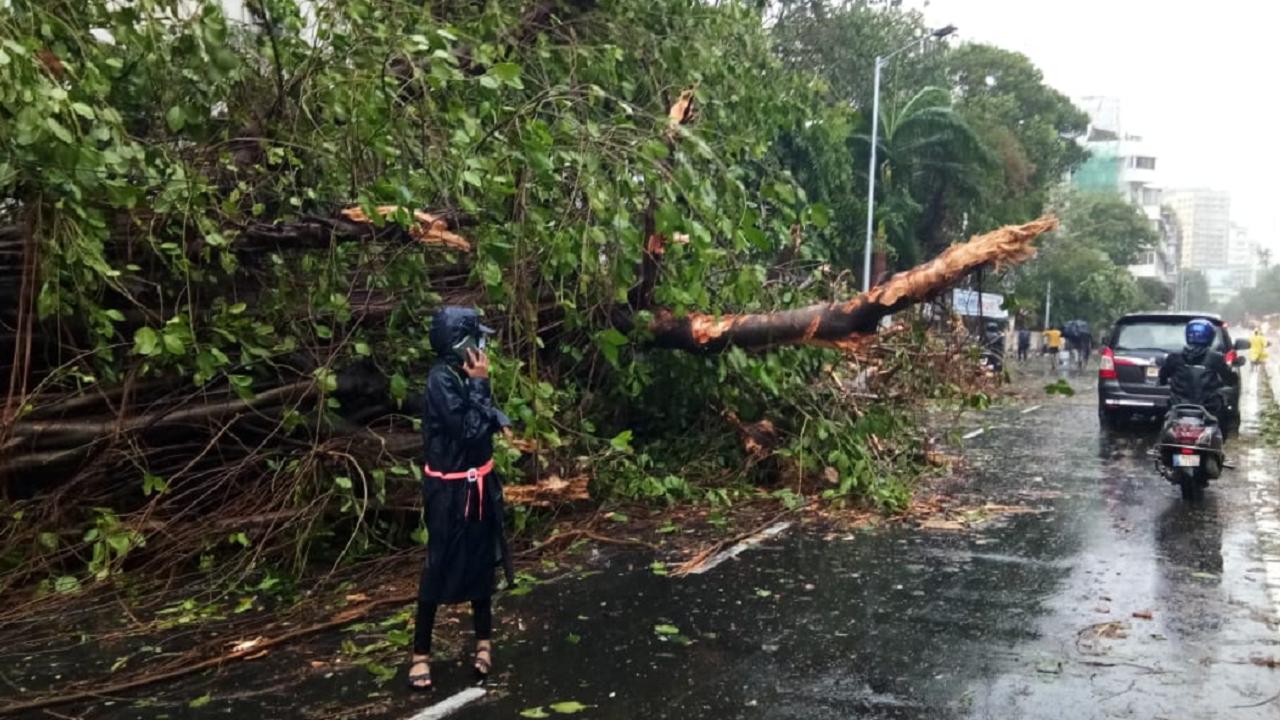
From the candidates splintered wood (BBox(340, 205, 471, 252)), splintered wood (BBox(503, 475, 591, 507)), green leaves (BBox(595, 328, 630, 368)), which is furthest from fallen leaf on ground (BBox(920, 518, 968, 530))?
splintered wood (BBox(340, 205, 471, 252))

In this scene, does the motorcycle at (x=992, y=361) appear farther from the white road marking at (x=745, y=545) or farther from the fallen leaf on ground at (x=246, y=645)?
the fallen leaf on ground at (x=246, y=645)

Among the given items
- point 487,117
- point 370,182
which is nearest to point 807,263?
point 487,117

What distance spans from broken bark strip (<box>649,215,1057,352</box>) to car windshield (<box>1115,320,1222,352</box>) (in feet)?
26.0

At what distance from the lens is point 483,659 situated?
5.14 meters

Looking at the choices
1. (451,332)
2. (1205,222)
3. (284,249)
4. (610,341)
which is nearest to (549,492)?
(610,341)

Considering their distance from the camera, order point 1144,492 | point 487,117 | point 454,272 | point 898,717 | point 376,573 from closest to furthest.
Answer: point 898,717
point 376,573
point 487,117
point 454,272
point 1144,492

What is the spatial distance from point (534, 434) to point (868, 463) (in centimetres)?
384

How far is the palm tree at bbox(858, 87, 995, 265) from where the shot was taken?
100ft

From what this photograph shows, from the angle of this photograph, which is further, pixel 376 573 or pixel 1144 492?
pixel 1144 492

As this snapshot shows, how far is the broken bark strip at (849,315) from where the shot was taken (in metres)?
7.21

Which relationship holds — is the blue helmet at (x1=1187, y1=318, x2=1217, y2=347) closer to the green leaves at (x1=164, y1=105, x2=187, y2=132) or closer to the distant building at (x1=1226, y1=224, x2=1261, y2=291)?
the green leaves at (x1=164, y1=105, x2=187, y2=132)

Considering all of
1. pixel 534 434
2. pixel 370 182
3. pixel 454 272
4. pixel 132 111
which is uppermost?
pixel 132 111

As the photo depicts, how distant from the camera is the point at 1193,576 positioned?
23.5ft

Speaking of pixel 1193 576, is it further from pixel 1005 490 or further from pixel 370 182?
pixel 370 182
